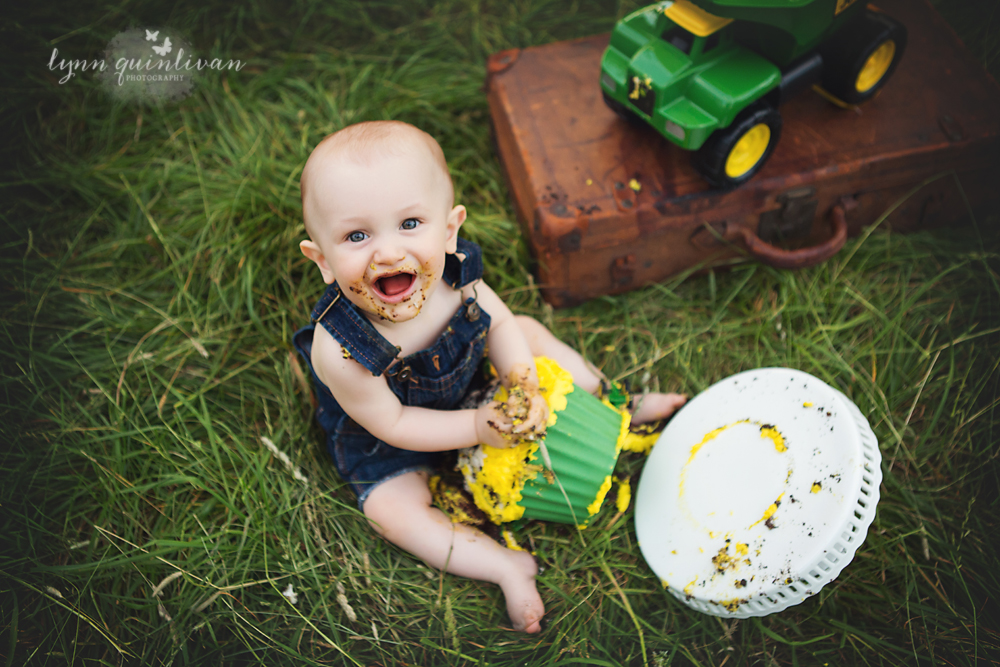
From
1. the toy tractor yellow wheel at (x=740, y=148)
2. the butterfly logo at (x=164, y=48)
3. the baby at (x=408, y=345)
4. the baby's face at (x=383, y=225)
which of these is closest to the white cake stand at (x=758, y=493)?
the baby at (x=408, y=345)

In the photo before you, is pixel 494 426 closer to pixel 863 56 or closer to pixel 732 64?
pixel 732 64

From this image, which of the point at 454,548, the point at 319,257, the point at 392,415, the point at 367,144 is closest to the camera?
the point at 367,144

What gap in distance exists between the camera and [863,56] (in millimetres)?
1636

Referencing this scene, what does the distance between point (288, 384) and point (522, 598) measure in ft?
2.64

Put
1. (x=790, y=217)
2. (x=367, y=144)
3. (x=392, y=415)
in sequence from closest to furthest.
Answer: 1. (x=367, y=144)
2. (x=392, y=415)
3. (x=790, y=217)

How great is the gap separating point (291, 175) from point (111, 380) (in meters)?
0.78

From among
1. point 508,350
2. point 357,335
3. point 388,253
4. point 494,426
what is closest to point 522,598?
point 494,426

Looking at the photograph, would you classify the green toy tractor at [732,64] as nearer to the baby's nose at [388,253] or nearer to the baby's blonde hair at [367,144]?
the baby's blonde hair at [367,144]

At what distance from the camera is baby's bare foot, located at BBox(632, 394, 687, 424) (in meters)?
1.69

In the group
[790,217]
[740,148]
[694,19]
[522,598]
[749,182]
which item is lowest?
[522,598]

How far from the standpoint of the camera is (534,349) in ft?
5.43

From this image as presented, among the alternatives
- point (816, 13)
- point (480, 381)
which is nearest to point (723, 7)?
point (816, 13)

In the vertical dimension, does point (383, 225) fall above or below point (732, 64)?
below

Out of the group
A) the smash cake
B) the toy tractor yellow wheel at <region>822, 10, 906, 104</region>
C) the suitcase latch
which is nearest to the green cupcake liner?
the smash cake
